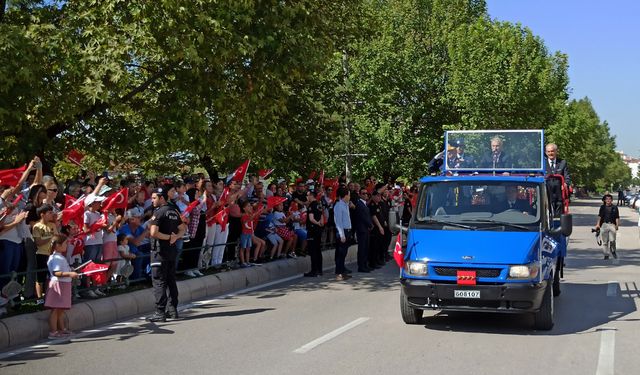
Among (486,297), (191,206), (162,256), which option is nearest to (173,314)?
(162,256)

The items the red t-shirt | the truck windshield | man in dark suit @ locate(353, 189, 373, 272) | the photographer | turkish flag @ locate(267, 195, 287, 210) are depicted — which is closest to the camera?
the truck windshield

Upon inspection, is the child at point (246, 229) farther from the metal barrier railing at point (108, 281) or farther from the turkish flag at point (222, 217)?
the turkish flag at point (222, 217)

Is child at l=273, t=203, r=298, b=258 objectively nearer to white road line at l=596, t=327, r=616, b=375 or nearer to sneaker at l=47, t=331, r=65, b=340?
sneaker at l=47, t=331, r=65, b=340

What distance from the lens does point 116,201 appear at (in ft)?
41.1

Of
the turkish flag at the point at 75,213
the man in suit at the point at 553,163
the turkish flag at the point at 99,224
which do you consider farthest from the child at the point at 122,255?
the man in suit at the point at 553,163

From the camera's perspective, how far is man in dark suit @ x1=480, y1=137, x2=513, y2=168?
45.3 feet

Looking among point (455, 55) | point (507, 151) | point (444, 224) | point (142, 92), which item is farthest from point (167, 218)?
point (455, 55)

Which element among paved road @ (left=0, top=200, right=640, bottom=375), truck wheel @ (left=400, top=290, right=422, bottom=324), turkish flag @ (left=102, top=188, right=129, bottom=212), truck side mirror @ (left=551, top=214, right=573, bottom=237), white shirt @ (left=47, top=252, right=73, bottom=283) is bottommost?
paved road @ (left=0, top=200, right=640, bottom=375)

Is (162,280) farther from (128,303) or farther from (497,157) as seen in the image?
(497,157)

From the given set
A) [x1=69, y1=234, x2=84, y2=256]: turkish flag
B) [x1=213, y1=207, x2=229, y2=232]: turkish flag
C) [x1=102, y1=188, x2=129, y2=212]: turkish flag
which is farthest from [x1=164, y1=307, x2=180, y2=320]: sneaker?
[x1=213, y1=207, x2=229, y2=232]: turkish flag

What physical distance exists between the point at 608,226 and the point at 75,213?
15.4 meters

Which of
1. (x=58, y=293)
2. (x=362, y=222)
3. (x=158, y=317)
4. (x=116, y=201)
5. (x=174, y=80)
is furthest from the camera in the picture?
(x=362, y=222)

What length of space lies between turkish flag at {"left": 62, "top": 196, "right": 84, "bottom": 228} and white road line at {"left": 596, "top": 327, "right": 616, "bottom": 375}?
735 centimetres

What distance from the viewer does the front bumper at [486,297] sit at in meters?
9.90
